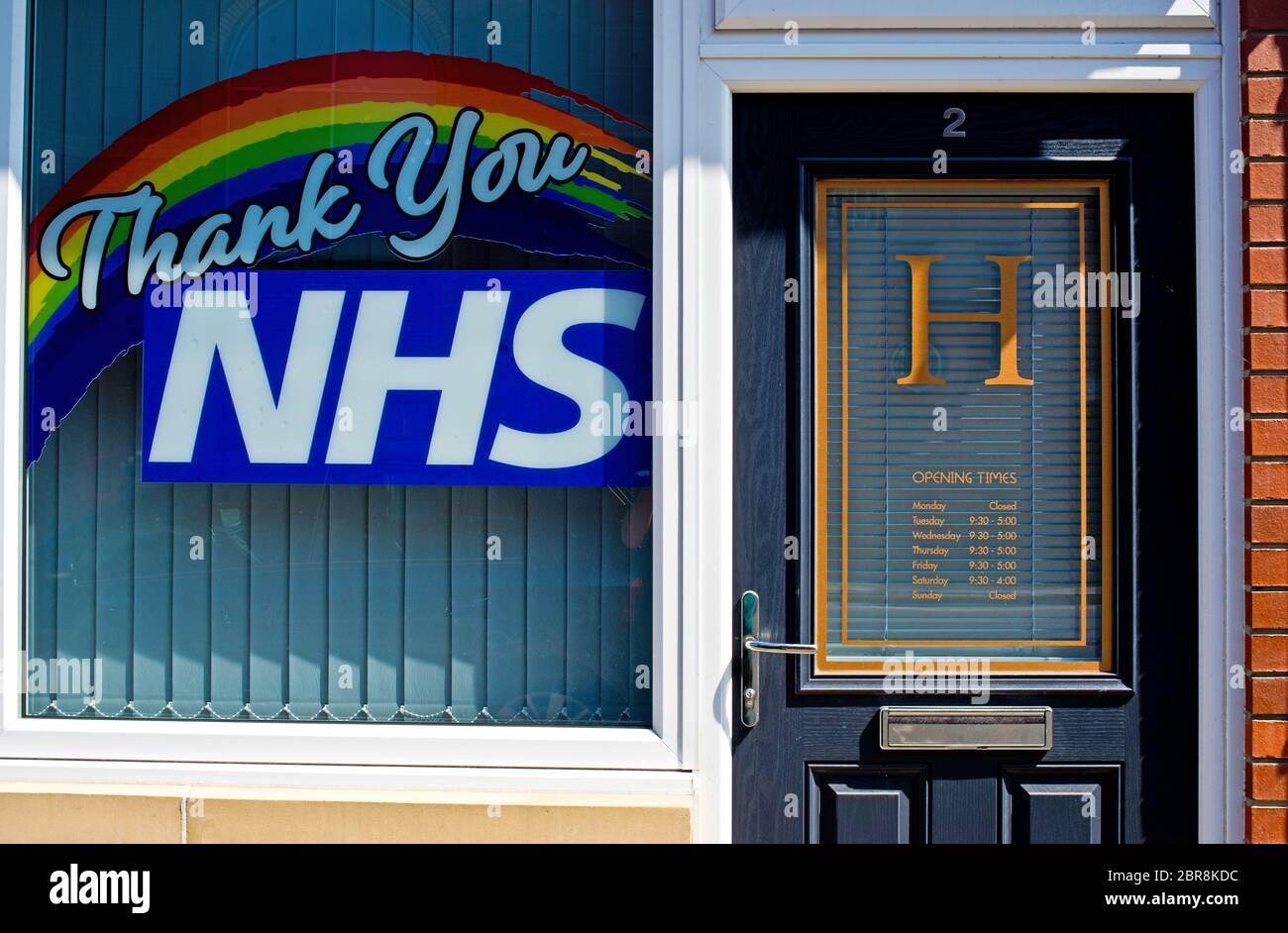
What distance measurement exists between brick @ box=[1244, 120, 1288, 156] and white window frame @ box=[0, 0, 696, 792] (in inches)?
56.1

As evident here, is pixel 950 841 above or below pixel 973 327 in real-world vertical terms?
below

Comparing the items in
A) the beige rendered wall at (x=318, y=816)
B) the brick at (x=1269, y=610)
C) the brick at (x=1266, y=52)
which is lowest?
the beige rendered wall at (x=318, y=816)

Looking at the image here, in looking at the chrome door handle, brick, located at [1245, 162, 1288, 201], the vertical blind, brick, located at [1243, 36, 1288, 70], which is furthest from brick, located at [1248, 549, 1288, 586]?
the vertical blind

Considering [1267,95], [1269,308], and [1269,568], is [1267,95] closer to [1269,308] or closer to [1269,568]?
[1269,308]

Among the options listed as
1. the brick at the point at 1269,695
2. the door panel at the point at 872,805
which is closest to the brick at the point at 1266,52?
the brick at the point at 1269,695

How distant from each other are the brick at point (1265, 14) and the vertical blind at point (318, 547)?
149cm

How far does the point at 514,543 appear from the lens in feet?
8.37

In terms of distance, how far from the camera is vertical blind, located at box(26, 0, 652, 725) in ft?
8.34

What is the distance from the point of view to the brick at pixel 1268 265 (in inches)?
92.4

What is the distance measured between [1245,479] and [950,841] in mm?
1169

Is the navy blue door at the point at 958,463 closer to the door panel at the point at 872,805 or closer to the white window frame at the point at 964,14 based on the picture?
the door panel at the point at 872,805

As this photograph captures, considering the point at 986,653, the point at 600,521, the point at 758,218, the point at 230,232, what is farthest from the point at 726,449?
the point at 230,232

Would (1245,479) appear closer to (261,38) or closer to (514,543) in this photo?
(514,543)
